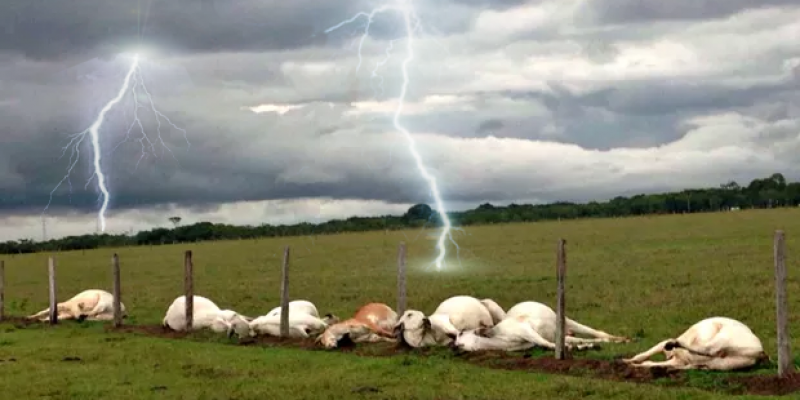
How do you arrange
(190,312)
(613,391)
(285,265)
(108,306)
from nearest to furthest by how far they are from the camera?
(613,391) → (285,265) → (190,312) → (108,306)

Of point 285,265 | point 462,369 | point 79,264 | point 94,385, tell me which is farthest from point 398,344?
point 79,264

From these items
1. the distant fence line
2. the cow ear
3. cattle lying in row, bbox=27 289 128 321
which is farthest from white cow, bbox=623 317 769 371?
cattle lying in row, bbox=27 289 128 321

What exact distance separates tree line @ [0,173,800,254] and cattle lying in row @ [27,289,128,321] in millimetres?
76690

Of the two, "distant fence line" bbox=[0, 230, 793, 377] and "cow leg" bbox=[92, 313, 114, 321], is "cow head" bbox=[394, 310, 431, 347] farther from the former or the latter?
"cow leg" bbox=[92, 313, 114, 321]

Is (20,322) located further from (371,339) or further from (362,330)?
(371,339)

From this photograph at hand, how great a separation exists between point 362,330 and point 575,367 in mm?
4932

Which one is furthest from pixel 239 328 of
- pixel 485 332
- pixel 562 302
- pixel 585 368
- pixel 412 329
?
pixel 585 368

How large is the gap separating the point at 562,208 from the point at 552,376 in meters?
120

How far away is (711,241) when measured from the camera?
50812mm

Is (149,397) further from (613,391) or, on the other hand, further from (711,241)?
(711,241)

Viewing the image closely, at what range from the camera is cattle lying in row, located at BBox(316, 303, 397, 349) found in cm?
1766

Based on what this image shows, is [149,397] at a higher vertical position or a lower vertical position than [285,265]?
lower

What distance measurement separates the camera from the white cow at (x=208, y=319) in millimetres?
20109

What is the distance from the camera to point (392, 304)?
27.0m
